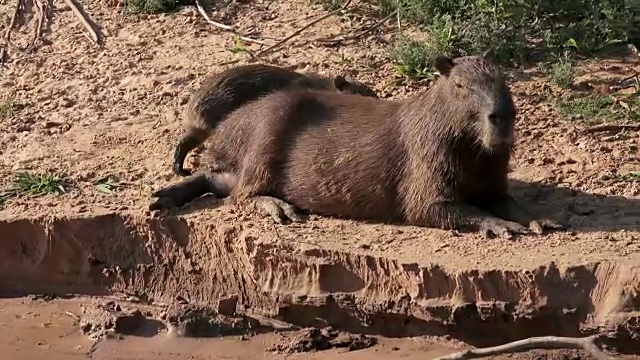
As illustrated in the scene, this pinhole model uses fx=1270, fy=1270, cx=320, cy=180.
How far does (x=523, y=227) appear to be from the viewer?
22.6ft

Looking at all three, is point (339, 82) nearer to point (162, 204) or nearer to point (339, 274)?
point (162, 204)

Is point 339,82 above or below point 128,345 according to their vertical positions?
above

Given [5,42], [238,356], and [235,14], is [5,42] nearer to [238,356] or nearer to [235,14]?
[235,14]

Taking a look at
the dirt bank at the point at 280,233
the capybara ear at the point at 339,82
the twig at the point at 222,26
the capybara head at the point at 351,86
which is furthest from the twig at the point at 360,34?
the capybara ear at the point at 339,82

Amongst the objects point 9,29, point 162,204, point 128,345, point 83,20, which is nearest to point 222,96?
point 162,204

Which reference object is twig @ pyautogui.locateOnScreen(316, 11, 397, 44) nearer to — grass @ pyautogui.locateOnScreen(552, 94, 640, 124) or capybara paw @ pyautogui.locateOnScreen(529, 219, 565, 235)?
grass @ pyautogui.locateOnScreen(552, 94, 640, 124)

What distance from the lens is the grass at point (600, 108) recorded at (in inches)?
325

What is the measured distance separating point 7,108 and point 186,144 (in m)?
1.92

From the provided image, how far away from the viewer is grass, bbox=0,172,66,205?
25.9 ft

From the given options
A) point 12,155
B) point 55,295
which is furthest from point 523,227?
point 12,155

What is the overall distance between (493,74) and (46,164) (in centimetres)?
311

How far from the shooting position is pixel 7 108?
9.16m

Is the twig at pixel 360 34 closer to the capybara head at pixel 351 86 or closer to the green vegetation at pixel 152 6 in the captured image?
the capybara head at pixel 351 86

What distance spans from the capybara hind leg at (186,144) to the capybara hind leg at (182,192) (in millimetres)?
201
